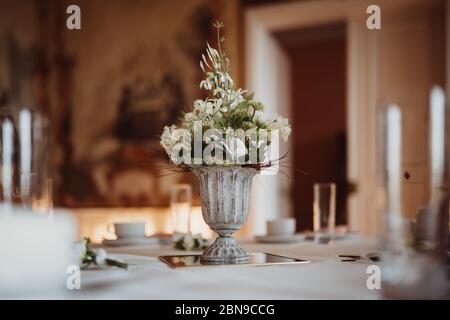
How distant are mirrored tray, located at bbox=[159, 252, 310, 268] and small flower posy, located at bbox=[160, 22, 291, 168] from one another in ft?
1.04

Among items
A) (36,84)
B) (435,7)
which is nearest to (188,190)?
(435,7)

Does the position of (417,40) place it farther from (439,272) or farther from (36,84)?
(439,272)

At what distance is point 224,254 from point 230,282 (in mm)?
359

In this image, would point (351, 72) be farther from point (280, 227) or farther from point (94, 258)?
point (94, 258)

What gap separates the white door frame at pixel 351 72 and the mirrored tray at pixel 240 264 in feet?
10.5

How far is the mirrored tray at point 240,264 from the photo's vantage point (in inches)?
74.7

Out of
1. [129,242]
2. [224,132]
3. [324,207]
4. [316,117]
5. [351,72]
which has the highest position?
[351,72]

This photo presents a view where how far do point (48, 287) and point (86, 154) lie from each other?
17.1 feet

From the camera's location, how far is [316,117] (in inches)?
351

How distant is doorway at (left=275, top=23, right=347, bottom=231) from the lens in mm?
8734

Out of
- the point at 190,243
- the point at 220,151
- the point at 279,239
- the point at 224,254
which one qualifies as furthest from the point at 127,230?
the point at 220,151

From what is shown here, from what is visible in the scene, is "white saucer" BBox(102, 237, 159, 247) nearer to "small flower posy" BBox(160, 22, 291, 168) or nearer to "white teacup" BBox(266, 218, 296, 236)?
"white teacup" BBox(266, 218, 296, 236)

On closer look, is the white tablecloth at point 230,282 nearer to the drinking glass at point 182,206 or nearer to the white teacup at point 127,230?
the drinking glass at point 182,206

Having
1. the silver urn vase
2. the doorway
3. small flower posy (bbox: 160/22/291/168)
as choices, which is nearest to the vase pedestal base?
the silver urn vase
